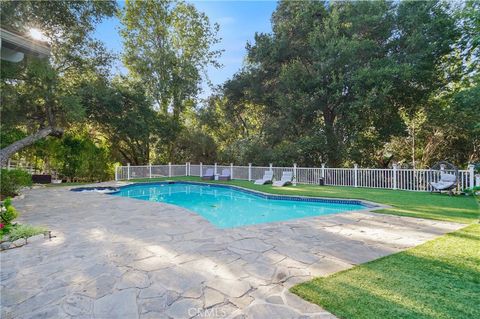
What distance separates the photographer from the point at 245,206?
937 centimetres

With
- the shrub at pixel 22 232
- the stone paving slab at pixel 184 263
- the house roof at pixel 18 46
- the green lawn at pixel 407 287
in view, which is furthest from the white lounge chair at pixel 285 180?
the house roof at pixel 18 46

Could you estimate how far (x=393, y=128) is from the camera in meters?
14.6

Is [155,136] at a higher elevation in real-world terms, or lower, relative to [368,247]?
higher

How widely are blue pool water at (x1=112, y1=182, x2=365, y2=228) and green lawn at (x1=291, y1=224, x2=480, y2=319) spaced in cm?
395

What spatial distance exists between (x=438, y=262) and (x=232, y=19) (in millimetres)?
13650

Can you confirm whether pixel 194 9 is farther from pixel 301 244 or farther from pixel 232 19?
pixel 301 244

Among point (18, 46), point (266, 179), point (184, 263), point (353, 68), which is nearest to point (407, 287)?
point (184, 263)

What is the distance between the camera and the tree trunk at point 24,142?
432 inches

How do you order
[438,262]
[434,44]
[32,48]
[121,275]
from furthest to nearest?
[434,44], [32,48], [438,262], [121,275]

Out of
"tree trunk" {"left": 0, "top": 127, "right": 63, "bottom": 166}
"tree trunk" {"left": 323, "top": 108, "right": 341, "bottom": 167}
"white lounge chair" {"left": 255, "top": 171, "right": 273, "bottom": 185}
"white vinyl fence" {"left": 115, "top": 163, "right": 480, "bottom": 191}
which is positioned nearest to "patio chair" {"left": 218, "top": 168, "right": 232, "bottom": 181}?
"white vinyl fence" {"left": 115, "top": 163, "right": 480, "bottom": 191}

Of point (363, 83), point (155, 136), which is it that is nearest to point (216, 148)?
point (155, 136)

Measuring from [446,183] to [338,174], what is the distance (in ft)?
14.5

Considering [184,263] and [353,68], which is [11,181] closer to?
[184,263]

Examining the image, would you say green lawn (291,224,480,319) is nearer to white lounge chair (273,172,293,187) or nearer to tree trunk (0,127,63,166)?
white lounge chair (273,172,293,187)
